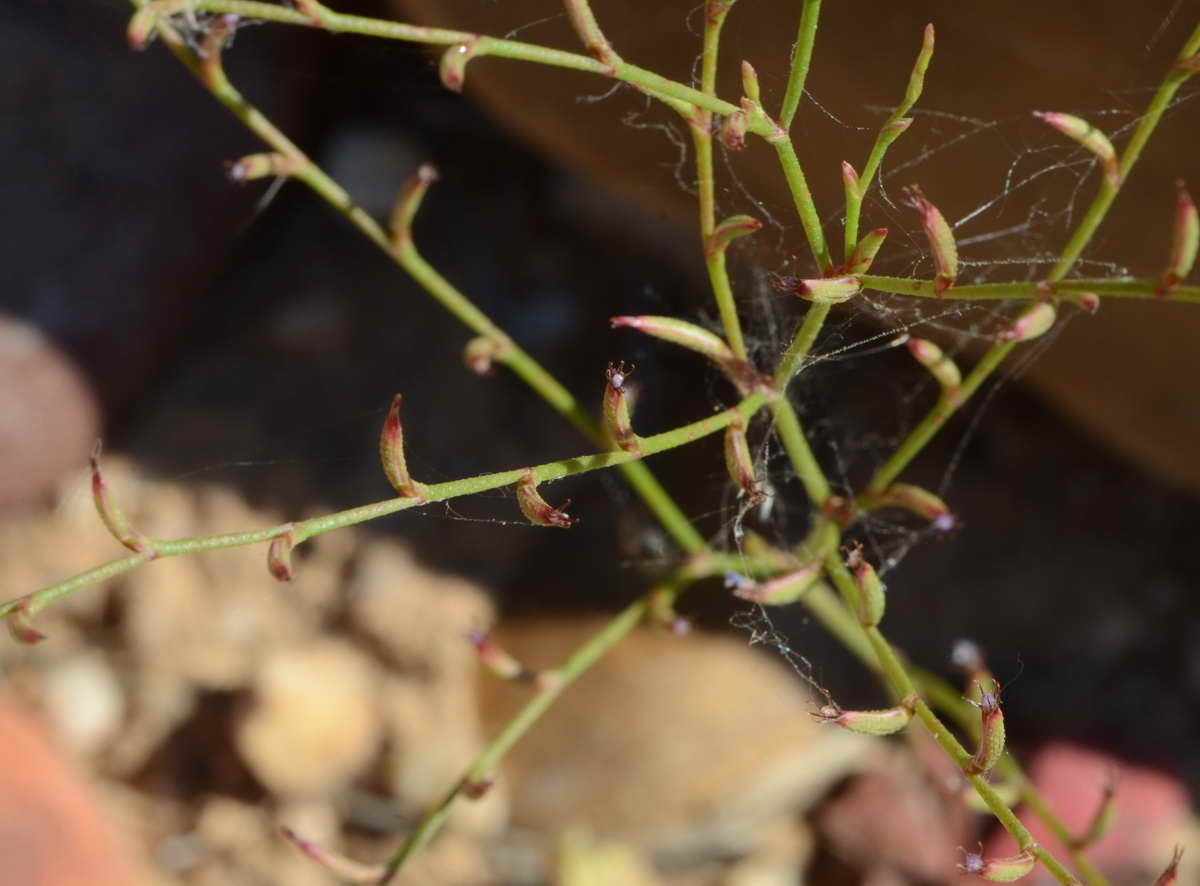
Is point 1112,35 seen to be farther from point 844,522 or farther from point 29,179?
point 29,179

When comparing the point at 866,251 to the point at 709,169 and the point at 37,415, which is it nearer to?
the point at 709,169

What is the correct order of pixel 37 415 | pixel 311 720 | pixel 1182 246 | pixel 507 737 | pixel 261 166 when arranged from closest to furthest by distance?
pixel 1182 246
pixel 261 166
pixel 507 737
pixel 37 415
pixel 311 720

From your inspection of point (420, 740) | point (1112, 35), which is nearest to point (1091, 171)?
point (1112, 35)

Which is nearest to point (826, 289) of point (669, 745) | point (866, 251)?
point (866, 251)

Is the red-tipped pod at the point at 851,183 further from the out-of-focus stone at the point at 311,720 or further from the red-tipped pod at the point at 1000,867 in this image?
the out-of-focus stone at the point at 311,720

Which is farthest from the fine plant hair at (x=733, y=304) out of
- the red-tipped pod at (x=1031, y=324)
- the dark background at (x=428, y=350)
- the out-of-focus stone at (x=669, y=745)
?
the out-of-focus stone at (x=669, y=745)

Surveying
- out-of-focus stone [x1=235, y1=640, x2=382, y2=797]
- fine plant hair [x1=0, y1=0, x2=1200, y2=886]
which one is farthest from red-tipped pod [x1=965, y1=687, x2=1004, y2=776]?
out-of-focus stone [x1=235, y1=640, x2=382, y2=797]

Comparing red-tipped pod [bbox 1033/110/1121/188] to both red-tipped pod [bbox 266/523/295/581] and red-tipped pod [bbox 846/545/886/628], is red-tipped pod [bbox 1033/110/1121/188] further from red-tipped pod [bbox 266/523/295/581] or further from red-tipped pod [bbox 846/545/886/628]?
red-tipped pod [bbox 266/523/295/581]
